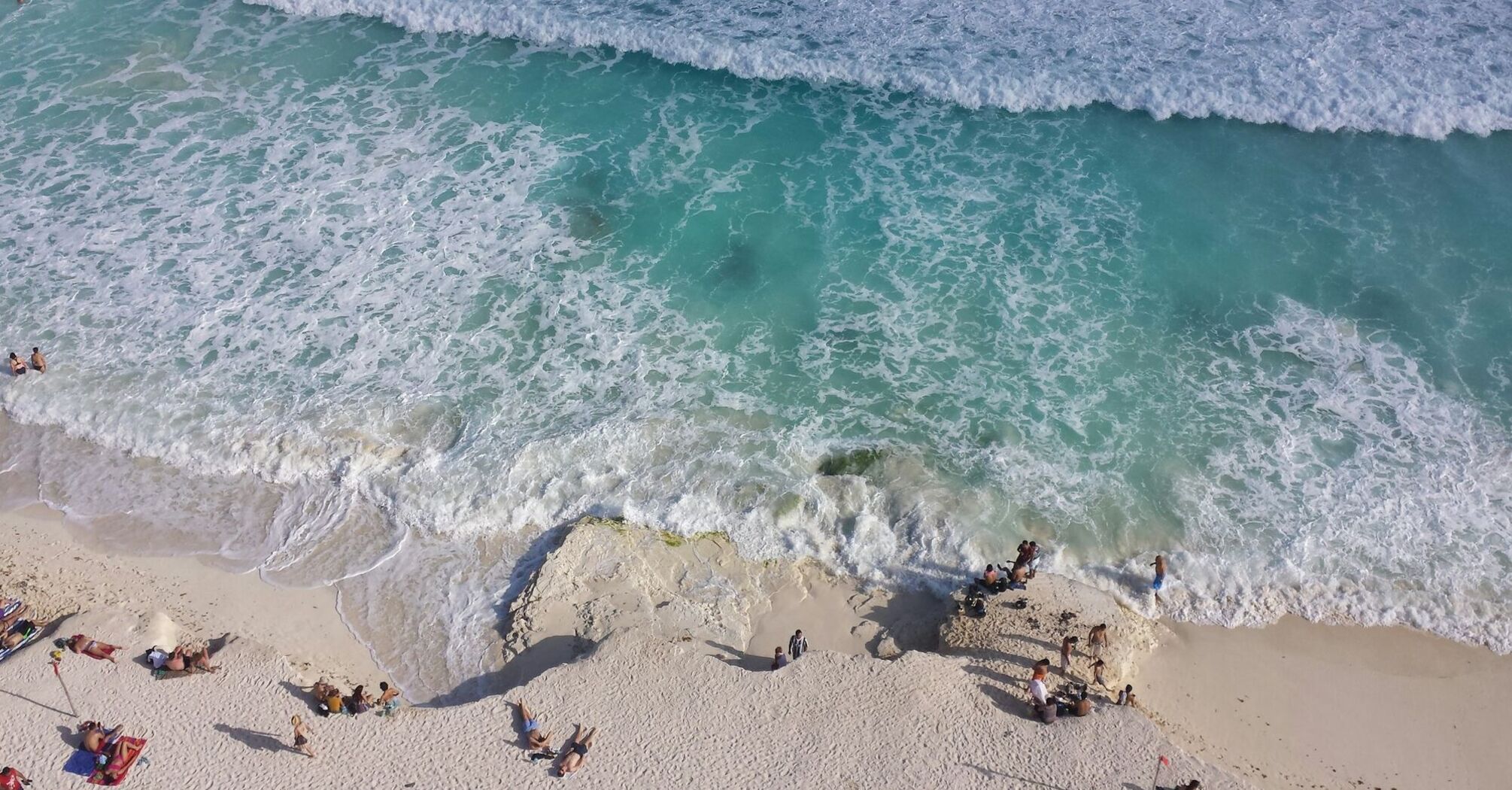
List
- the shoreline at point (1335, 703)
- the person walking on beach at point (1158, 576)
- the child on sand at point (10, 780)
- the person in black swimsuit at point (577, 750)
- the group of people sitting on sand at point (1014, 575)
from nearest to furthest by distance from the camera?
1. the child on sand at point (10, 780)
2. the person in black swimsuit at point (577, 750)
3. the shoreline at point (1335, 703)
4. the group of people sitting on sand at point (1014, 575)
5. the person walking on beach at point (1158, 576)

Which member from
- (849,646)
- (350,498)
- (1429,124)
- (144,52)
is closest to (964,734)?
(849,646)

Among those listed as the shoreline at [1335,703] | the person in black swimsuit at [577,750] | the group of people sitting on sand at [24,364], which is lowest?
the shoreline at [1335,703]

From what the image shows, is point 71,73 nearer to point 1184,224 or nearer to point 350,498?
point 350,498

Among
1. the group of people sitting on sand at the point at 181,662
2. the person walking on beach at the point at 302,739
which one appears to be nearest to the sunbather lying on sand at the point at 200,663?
the group of people sitting on sand at the point at 181,662

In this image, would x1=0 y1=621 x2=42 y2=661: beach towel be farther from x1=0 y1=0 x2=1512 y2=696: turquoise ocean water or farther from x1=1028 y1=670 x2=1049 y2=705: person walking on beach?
x1=1028 y1=670 x2=1049 y2=705: person walking on beach

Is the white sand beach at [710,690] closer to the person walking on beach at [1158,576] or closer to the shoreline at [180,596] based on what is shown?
the shoreline at [180,596]

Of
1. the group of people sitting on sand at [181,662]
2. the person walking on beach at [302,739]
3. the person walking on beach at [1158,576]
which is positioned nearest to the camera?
the person walking on beach at [302,739]
